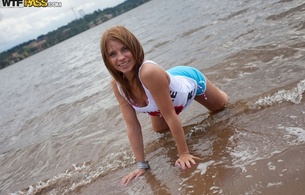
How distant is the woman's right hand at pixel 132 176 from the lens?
3533 millimetres

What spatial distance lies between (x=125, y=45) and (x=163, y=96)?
691mm

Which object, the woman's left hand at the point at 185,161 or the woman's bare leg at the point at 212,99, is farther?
the woman's bare leg at the point at 212,99

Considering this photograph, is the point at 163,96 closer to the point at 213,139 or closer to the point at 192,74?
the point at 213,139

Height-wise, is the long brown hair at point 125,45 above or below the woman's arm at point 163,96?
above

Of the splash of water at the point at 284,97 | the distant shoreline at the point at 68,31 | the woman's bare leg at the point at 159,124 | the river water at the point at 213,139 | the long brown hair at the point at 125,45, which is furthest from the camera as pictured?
the distant shoreline at the point at 68,31

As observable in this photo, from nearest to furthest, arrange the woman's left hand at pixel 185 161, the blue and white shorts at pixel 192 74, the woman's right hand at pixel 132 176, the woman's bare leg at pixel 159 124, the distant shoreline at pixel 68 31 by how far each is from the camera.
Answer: the woman's left hand at pixel 185 161 < the woman's right hand at pixel 132 176 < the blue and white shorts at pixel 192 74 < the woman's bare leg at pixel 159 124 < the distant shoreline at pixel 68 31

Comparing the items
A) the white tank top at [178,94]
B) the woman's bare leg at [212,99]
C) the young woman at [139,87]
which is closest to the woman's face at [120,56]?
the young woman at [139,87]

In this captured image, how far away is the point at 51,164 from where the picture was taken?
518cm

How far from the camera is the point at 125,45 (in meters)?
3.19

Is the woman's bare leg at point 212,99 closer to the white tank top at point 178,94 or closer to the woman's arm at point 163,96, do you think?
the white tank top at point 178,94

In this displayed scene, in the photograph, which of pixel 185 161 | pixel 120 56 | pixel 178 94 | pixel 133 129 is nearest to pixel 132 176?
pixel 133 129

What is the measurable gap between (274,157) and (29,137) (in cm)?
640

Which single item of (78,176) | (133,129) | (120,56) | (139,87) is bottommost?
(78,176)

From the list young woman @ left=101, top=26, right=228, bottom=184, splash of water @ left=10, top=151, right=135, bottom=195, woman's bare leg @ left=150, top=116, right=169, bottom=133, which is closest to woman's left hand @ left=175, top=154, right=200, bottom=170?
young woman @ left=101, top=26, right=228, bottom=184
